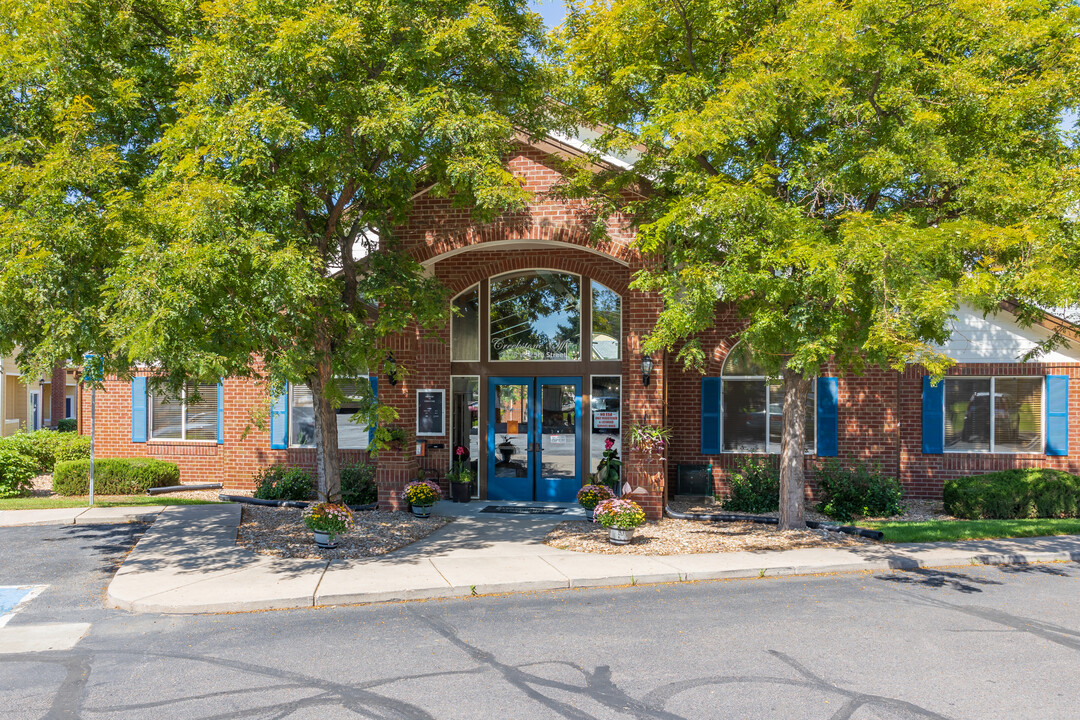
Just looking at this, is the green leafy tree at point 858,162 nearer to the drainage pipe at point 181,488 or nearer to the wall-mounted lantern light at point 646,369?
the wall-mounted lantern light at point 646,369

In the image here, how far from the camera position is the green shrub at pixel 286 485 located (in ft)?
46.8

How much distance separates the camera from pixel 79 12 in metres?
9.02

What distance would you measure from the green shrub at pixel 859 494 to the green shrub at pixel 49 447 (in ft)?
53.0

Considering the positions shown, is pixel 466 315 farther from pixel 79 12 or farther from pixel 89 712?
pixel 89 712

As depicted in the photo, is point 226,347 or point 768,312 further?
point 768,312

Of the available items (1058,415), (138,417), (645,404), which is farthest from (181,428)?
(1058,415)

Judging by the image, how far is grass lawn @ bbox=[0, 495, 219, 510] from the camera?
1369 cm

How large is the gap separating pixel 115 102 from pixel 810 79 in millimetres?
8616

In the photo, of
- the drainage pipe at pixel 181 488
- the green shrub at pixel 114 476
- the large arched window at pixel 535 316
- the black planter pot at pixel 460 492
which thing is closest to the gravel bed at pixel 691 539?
the black planter pot at pixel 460 492

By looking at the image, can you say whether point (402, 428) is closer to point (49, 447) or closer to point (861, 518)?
point (861, 518)

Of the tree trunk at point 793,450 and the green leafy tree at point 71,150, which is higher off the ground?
the green leafy tree at point 71,150

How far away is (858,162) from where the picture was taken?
900cm

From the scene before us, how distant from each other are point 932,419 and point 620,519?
24.9 ft

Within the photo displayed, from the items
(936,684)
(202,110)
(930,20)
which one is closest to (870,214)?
(930,20)
